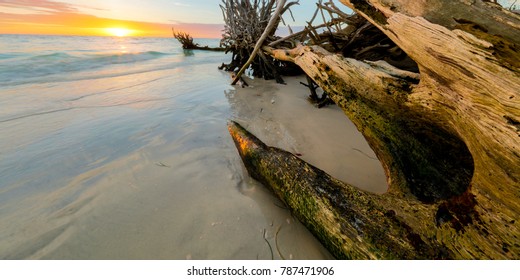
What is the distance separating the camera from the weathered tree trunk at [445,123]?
1098 mm

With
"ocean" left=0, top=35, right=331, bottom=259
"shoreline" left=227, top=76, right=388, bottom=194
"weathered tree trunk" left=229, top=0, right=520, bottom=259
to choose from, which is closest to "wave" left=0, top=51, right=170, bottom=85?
"ocean" left=0, top=35, right=331, bottom=259

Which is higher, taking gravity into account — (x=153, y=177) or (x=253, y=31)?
(x=253, y=31)

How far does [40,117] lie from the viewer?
11.9 feet

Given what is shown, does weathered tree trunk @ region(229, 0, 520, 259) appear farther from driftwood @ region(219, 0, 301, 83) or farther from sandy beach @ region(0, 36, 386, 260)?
driftwood @ region(219, 0, 301, 83)

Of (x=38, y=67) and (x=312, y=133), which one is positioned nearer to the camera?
(x=312, y=133)

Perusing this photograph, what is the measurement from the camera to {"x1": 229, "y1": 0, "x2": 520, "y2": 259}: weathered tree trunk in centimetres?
110

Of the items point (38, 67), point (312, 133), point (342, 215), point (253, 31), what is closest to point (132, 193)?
point (342, 215)

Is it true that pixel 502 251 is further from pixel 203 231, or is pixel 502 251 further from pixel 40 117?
pixel 40 117

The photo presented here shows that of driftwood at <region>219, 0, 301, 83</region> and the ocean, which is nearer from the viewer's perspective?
the ocean

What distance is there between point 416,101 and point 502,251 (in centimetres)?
87

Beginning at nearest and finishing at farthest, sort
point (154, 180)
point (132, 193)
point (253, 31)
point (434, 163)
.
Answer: point (434, 163)
point (132, 193)
point (154, 180)
point (253, 31)

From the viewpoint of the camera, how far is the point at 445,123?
4.79 feet

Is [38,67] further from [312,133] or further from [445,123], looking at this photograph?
[445,123]
